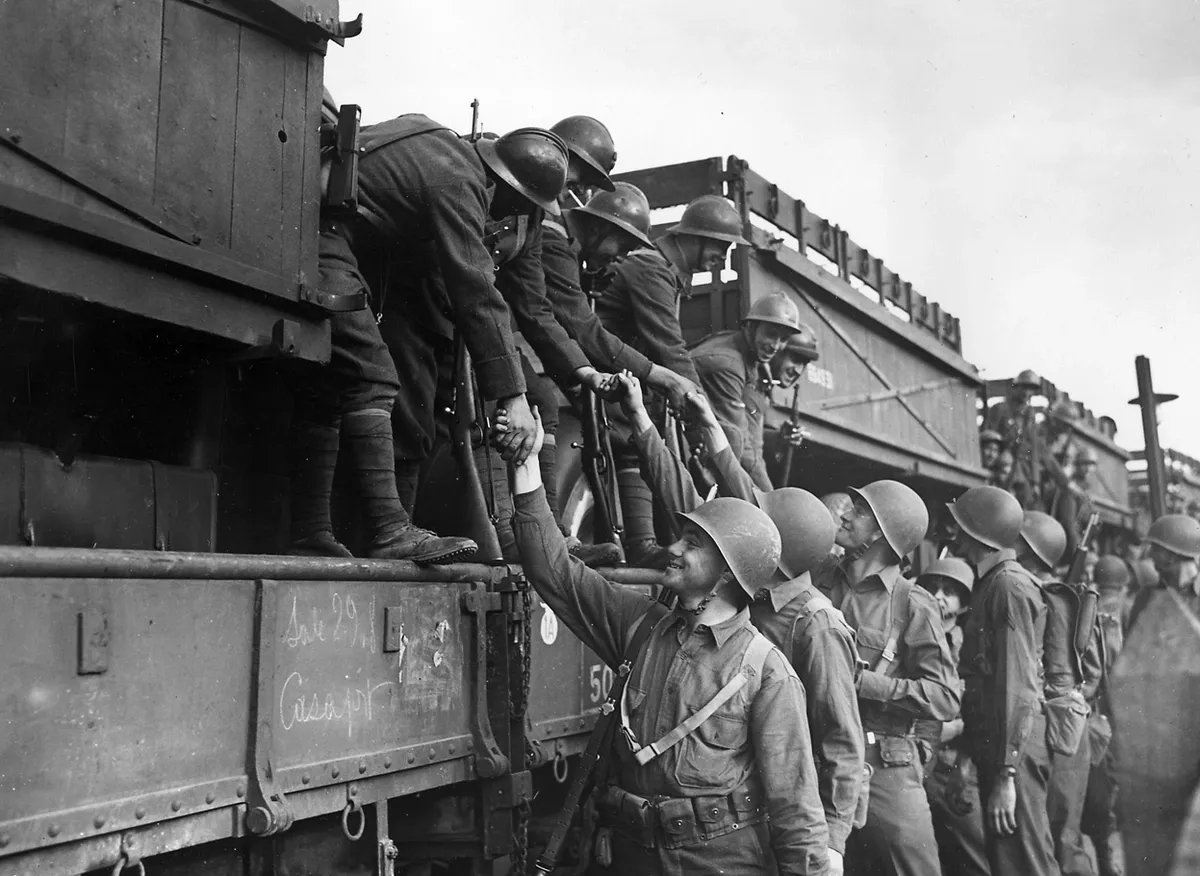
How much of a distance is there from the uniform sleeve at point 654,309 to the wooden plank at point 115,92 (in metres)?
3.27

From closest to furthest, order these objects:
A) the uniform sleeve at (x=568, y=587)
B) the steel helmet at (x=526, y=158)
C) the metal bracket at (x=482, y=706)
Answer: the metal bracket at (x=482, y=706) → the uniform sleeve at (x=568, y=587) → the steel helmet at (x=526, y=158)

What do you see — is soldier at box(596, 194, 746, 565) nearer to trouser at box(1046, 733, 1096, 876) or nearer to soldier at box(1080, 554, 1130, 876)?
trouser at box(1046, 733, 1096, 876)

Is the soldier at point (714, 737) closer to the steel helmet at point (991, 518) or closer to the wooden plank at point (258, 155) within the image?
the wooden plank at point (258, 155)

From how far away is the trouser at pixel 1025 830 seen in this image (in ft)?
20.0

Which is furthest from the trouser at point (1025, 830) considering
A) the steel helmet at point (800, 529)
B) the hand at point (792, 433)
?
the hand at point (792, 433)

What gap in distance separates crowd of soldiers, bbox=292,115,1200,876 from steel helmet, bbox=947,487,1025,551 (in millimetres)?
16

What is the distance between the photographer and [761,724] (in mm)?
3328

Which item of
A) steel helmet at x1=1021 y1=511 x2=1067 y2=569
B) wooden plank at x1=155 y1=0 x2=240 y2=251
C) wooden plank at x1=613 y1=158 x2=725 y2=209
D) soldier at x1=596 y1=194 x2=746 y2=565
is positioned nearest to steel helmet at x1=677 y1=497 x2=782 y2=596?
wooden plank at x1=155 y1=0 x2=240 y2=251

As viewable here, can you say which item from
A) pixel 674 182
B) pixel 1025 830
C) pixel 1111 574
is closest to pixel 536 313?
pixel 1025 830

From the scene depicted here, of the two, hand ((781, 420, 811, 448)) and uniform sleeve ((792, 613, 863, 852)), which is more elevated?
hand ((781, 420, 811, 448))

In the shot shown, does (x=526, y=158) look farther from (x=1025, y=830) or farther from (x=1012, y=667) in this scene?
(x=1025, y=830)

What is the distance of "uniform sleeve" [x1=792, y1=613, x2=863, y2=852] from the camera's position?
3775 millimetres

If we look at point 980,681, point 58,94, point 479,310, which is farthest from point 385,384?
point 980,681

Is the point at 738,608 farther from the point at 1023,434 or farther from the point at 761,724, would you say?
the point at 1023,434
